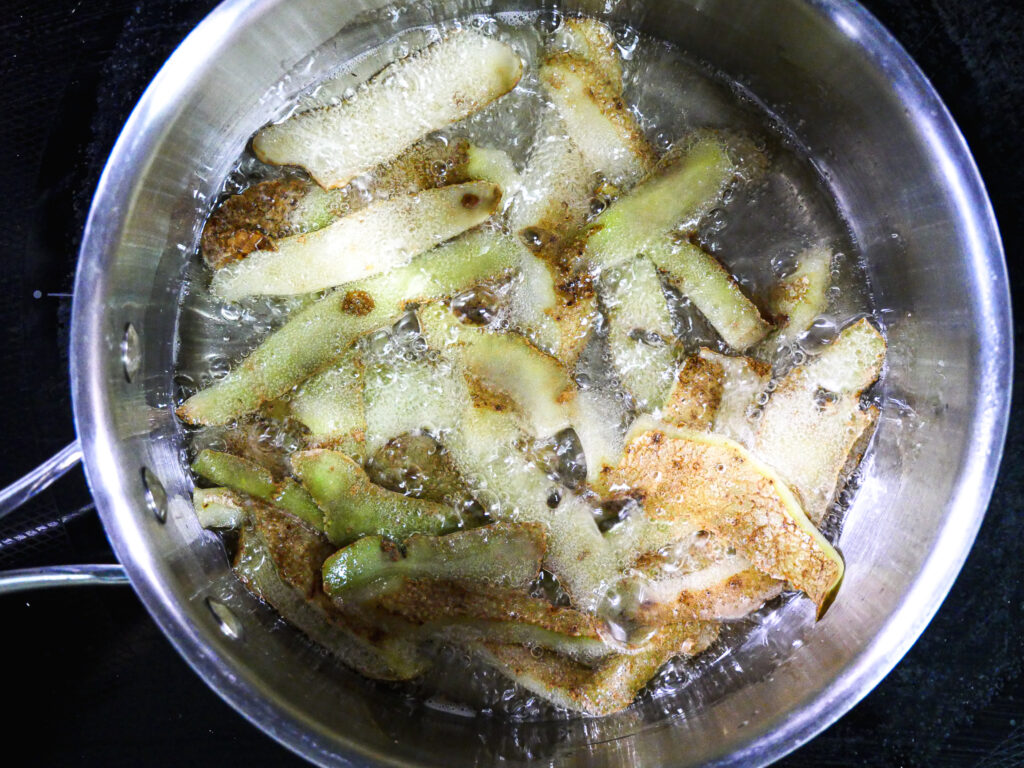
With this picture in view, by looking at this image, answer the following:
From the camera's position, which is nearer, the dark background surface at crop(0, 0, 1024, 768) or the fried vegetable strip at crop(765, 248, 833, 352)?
the fried vegetable strip at crop(765, 248, 833, 352)

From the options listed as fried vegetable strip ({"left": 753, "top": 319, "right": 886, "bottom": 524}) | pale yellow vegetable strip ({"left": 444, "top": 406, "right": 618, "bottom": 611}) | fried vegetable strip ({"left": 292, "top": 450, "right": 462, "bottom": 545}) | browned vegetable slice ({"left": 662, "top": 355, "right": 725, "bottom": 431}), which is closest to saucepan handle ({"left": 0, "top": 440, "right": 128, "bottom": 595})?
fried vegetable strip ({"left": 292, "top": 450, "right": 462, "bottom": 545})

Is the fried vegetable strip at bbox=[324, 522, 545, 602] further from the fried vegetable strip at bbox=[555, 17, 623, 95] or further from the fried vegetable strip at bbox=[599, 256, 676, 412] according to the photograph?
the fried vegetable strip at bbox=[555, 17, 623, 95]

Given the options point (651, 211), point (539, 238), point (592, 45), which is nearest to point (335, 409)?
point (539, 238)

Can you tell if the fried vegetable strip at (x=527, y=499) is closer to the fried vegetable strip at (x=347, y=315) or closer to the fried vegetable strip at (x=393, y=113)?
the fried vegetable strip at (x=347, y=315)

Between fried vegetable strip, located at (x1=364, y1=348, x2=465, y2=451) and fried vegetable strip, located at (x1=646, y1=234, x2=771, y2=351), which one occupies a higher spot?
fried vegetable strip, located at (x1=646, y1=234, x2=771, y2=351)

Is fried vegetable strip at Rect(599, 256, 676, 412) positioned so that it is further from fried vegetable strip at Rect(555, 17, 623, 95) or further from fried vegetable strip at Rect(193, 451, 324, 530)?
fried vegetable strip at Rect(193, 451, 324, 530)

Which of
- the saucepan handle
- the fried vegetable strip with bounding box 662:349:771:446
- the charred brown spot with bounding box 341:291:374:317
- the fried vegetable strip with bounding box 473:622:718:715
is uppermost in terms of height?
the charred brown spot with bounding box 341:291:374:317
